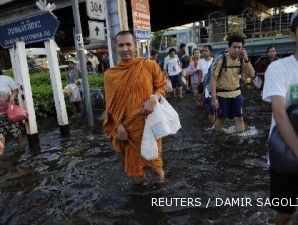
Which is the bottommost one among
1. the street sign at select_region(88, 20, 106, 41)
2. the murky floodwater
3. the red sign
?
the murky floodwater

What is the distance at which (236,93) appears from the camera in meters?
6.29

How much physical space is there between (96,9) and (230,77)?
11.2 ft

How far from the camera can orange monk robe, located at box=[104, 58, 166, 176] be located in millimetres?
3926

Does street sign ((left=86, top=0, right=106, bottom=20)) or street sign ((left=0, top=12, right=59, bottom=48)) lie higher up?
street sign ((left=86, top=0, right=106, bottom=20))

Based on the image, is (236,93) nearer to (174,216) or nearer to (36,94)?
(174,216)

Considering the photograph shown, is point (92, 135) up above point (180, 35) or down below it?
below

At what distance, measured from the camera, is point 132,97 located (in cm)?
394

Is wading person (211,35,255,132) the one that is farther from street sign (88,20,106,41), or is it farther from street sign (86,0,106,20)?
street sign (86,0,106,20)

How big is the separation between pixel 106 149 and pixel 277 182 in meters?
4.40

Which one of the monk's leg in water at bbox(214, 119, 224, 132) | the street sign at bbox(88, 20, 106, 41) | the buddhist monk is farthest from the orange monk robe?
the street sign at bbox(88, 20, 106, 41)

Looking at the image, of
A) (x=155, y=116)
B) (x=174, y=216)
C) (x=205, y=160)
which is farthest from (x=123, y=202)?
(x=205, y=160)

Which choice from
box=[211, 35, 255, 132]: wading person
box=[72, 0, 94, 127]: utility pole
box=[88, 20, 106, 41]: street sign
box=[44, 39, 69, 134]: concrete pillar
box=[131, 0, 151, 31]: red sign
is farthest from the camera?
box=[131, 0, 151, 31]: red sign

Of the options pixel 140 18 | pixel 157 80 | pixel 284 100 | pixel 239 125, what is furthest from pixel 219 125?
pixel 284 100

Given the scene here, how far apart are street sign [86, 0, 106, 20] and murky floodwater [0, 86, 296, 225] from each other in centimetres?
256
